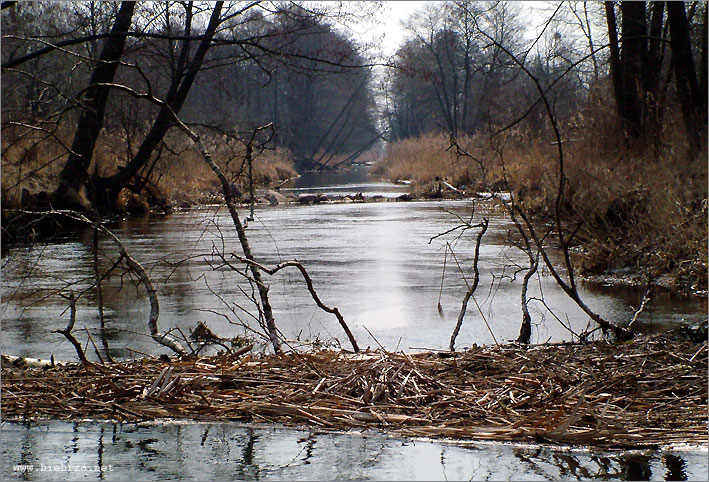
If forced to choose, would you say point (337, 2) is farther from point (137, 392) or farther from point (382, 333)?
point (137, 392)

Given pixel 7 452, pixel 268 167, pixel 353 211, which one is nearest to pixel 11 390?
pixel 7 452

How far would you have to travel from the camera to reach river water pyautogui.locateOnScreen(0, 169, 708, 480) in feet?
12.4

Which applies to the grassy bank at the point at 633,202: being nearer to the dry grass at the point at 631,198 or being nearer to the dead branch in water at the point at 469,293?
the dry grass at the point at 631,198

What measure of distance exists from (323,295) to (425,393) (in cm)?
525

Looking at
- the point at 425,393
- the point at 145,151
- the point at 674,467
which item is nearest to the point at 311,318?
the point at 425,393

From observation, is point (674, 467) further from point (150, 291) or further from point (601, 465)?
point (150, 291)

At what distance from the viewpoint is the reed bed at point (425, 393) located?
4.20 meters

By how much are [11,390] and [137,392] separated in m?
0.88

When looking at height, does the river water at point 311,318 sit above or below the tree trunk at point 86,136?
below

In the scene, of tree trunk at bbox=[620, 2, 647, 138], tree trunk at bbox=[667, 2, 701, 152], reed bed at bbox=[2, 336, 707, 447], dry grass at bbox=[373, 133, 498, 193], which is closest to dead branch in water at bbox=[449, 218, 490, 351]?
reed bed at bbox=[2, 336, 707, 447]

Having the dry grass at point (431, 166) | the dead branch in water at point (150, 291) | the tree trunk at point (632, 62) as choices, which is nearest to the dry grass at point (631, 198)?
the tree trunk at point (632, 62)

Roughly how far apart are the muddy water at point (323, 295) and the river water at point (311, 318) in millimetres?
29

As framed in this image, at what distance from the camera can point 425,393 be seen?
477 cm

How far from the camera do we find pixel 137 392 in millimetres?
4934
